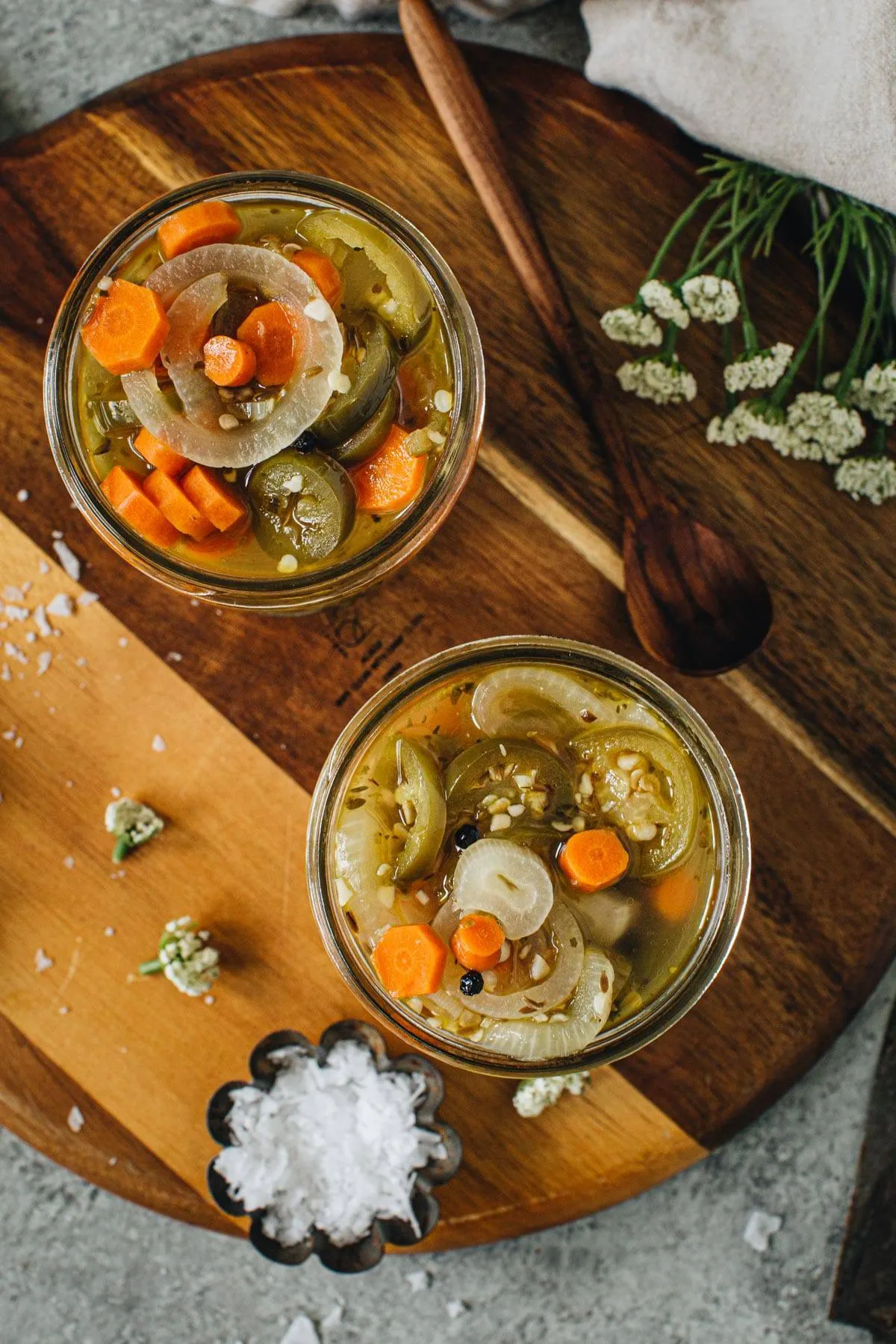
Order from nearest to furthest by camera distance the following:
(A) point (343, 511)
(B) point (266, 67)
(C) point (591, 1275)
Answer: (A) point (343, 511) < (B) point (266, 67) < (C) point (591, 1275)

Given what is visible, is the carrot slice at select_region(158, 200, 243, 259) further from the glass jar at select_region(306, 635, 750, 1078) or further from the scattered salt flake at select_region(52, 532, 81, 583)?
the glass jar at select_region(306, 635, 750, 1078)

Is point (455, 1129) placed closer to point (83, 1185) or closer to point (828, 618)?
point (83, 1185)

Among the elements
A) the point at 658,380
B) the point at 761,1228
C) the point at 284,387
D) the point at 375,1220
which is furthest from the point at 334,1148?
the point at 658,380

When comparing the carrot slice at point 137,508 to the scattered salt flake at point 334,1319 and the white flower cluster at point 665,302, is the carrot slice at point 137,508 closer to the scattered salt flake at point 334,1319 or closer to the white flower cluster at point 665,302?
the white flower cluster at point 665,302

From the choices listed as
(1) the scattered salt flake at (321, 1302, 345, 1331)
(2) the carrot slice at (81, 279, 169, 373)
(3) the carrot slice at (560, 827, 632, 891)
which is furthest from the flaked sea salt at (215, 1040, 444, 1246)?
(2) the carrot slice at (81, 279, 169, 373)

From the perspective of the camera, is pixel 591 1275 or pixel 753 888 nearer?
pixel 753 888

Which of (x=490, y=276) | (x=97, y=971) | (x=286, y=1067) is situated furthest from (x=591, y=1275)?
(x=490, y=276)

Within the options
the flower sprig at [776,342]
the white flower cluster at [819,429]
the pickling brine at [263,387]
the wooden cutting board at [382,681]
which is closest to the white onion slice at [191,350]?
the pickling brine at [263,387]
